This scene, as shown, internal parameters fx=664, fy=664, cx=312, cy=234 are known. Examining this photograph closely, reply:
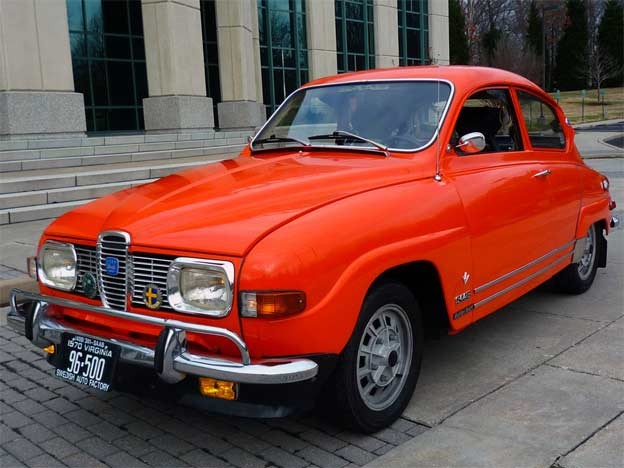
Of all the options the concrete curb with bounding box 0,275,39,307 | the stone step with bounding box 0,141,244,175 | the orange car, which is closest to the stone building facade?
the stone step with bounding box 0,141,244,175

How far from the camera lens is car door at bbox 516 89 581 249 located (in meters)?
4.96

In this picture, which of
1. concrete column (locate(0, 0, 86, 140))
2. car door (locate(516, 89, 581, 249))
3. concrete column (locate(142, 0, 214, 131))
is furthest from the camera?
concrete column (locate(142, 0, 214, 131))

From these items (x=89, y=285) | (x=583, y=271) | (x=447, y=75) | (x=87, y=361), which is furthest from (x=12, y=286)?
(x=583, y=271)

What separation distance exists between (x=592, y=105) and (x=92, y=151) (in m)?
51.0

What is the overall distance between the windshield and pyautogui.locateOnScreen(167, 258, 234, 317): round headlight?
163cm

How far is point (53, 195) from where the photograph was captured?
423 inches

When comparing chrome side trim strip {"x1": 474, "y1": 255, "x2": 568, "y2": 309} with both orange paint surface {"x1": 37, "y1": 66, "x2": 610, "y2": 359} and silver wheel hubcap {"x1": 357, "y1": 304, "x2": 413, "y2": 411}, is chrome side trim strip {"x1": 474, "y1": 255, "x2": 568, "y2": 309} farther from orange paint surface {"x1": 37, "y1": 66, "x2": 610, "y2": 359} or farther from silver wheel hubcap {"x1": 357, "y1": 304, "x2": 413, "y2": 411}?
silver wheel hubcap {"x1": 357, "y1": 304, "x2": 413, "y2": 411}

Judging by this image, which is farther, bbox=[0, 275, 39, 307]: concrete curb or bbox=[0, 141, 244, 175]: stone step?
bbox=[0, 141, 244, 175]: stone step

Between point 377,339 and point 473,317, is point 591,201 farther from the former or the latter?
point 377,339

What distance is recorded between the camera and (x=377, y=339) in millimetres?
3447

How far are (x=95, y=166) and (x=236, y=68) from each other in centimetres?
933

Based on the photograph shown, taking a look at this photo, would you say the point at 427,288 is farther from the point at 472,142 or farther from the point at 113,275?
the point at 113,275

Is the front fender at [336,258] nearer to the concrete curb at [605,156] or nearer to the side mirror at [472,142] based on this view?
the side mirror at [472,142]

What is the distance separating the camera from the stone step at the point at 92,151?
40.4ft
